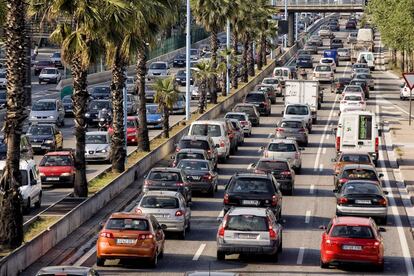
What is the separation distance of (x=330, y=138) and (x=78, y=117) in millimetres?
27287

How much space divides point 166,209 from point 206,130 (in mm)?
20755

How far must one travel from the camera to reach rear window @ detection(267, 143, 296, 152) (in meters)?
52.1

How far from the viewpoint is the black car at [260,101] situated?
7975 centimetres

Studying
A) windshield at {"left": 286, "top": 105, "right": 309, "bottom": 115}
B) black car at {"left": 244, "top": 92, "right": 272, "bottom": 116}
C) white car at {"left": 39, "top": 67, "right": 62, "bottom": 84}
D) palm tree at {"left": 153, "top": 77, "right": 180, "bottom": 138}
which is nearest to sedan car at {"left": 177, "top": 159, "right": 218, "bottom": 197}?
palm tree at {"left": 153, "top": 77, "right": 180, "bottom": 138}

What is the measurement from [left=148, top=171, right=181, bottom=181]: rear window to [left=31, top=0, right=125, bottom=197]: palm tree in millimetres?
2231

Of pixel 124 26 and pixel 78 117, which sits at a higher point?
pixel 124 26

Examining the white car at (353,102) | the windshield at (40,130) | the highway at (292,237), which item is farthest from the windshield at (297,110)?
the windshield at (40,130)

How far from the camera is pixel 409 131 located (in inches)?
2864

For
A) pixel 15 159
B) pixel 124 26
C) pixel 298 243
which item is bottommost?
pixel 298 243

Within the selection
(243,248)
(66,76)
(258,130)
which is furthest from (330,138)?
(66,76)

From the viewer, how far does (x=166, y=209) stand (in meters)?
36.2

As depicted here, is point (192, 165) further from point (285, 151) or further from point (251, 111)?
point (251, 111)

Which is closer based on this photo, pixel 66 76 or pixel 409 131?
pixel 409 131

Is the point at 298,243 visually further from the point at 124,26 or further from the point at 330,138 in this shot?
the point at 330,138
